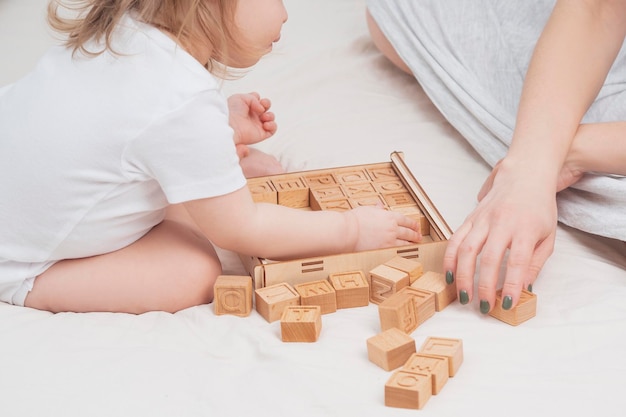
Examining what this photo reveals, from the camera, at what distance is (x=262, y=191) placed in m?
1.35

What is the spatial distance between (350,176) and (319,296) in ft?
1.06

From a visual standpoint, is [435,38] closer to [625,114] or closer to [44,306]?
[625,114]

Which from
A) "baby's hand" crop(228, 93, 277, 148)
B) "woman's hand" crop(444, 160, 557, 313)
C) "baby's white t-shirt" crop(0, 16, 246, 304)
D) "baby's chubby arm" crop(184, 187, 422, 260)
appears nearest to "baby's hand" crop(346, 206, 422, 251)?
"baby's chubby arm" crop(184, 187, 422, 260)

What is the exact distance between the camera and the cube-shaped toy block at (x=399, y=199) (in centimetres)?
133

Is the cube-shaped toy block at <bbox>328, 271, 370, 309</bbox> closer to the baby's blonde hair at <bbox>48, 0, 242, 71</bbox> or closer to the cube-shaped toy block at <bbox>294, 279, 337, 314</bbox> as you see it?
the cube-shaped toy block at <bbox>294, 279, 337, 314</bbox>

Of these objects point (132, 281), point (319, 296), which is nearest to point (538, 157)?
point (319, 296)

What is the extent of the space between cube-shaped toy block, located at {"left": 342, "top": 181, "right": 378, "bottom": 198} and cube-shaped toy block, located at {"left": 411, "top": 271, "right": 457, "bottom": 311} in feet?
0.73

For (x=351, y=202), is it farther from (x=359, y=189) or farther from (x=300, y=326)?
(x=300, y=326)

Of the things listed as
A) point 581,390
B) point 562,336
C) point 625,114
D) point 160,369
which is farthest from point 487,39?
point 160,369

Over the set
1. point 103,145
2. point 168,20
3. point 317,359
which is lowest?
point 317,359

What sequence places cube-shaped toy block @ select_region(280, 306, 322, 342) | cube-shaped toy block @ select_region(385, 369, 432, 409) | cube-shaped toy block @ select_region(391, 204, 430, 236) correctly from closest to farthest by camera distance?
cube-shaped toy block @ select_region(385, 369, 432, 409), cube-shaped toy block @ select_region(280, 306, 322, 342), cube-shaped toy block @ select_region(391, 204, 430, 236)

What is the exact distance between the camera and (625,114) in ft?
4.57

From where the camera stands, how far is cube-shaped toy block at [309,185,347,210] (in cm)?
133

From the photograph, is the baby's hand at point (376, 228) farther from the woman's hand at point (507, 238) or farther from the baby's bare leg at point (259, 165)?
the baby's bare leg at point (259, 165)
